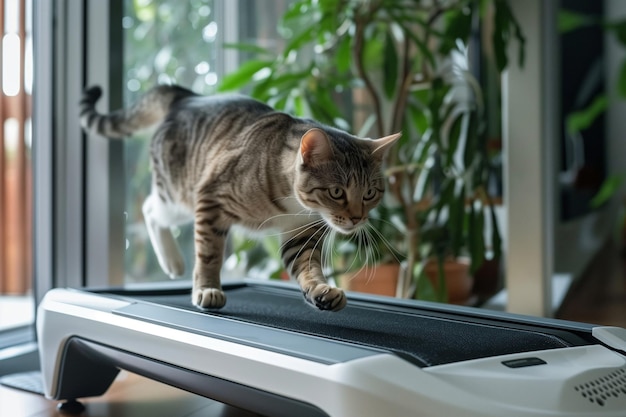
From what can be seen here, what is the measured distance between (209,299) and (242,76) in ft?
3.29

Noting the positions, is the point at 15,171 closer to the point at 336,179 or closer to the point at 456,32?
the point at 336,179

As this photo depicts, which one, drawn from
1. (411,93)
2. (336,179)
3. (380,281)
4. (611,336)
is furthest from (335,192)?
(411,93)

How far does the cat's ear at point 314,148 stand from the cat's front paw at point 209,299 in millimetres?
300

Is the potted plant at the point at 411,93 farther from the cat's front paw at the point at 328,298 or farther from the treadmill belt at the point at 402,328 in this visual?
the cat's front paw at the point at 328,298

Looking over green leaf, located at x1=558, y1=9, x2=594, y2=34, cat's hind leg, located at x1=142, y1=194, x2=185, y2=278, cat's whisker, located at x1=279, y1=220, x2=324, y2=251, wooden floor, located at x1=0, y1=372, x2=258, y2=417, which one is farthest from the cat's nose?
green leaf, located at x1=558, y1=9, x2=594, y2=34

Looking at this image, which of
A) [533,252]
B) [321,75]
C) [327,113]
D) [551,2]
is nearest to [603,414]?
[533,252]

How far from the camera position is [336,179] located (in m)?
1.22

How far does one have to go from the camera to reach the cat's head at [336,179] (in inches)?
47.8

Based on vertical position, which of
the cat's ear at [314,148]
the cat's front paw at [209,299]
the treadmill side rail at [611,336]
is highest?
the cat's ear at [314,148]

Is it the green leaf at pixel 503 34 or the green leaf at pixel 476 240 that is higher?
the green leaf at pixel 503 34

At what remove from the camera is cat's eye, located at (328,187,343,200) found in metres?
1.22

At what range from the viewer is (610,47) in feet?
15.1

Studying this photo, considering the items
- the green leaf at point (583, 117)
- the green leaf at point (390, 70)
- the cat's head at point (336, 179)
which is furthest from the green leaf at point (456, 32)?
the green leaf at point (583, 117)

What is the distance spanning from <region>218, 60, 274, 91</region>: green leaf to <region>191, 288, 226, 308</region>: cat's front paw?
3.08 ft
